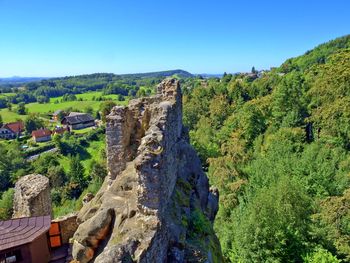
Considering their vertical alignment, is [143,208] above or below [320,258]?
above

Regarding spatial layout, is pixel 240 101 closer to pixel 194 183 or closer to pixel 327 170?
pixel 327 170

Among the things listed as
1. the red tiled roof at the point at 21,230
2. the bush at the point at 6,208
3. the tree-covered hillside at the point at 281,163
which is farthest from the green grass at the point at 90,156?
the red tiled roof at the point at 21,230

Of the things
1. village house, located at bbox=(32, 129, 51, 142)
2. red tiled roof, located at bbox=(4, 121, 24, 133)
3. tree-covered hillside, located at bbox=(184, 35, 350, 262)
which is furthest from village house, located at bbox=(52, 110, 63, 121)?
tree-covered hillside, located at bbox=(184, 35, 350, 262)

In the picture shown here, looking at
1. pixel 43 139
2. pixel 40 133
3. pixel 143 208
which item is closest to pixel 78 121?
pixel 40 133

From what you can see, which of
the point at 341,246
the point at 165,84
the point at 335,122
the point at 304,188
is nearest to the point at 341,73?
the point at 335,122

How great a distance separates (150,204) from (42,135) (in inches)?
3557

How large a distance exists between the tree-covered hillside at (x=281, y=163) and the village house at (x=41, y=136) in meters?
48.5

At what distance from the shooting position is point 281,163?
3725 centimetres

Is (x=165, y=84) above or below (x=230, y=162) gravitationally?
above

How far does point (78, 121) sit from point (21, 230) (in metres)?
99.2

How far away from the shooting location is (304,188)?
32.0m

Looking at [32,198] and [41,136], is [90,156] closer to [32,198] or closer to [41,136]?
[41,136]

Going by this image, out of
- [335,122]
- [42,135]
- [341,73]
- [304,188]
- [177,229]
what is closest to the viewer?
[177,229]

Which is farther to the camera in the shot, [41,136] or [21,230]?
[41,136]
